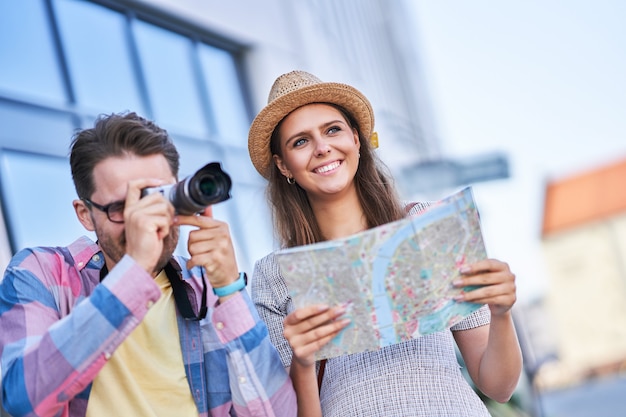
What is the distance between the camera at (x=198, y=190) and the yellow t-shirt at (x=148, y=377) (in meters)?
0.30

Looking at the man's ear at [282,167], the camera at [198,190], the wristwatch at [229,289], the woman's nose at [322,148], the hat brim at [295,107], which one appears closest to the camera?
the camera at [198,190]

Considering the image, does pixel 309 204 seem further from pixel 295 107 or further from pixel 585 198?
pixel 585 198

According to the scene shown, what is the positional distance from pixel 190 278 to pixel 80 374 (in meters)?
0.44

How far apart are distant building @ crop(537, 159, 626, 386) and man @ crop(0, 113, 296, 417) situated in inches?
1814

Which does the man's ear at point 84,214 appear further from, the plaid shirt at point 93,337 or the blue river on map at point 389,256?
the blue river on map at point 389,256

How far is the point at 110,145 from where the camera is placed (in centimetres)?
183

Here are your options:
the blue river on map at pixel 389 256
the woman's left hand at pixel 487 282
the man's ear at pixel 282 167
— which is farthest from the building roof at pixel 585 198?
the blue river on map at pixel 389 256

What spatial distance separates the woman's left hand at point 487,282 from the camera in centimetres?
174

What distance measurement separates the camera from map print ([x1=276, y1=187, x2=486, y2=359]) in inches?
66.2

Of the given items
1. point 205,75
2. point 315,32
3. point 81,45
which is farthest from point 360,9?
point 81,45

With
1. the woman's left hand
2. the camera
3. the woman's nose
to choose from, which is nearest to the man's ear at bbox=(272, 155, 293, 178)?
the woman's nose

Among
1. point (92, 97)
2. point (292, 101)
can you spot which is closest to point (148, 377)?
point (292, 101)

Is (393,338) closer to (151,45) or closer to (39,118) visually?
(39,118)

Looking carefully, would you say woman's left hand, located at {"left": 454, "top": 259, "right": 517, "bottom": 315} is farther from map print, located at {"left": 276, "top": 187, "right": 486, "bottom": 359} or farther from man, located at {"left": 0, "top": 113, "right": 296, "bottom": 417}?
man, located at {"left": 0, "top": 113, "right": 296, "bottom": 417}
